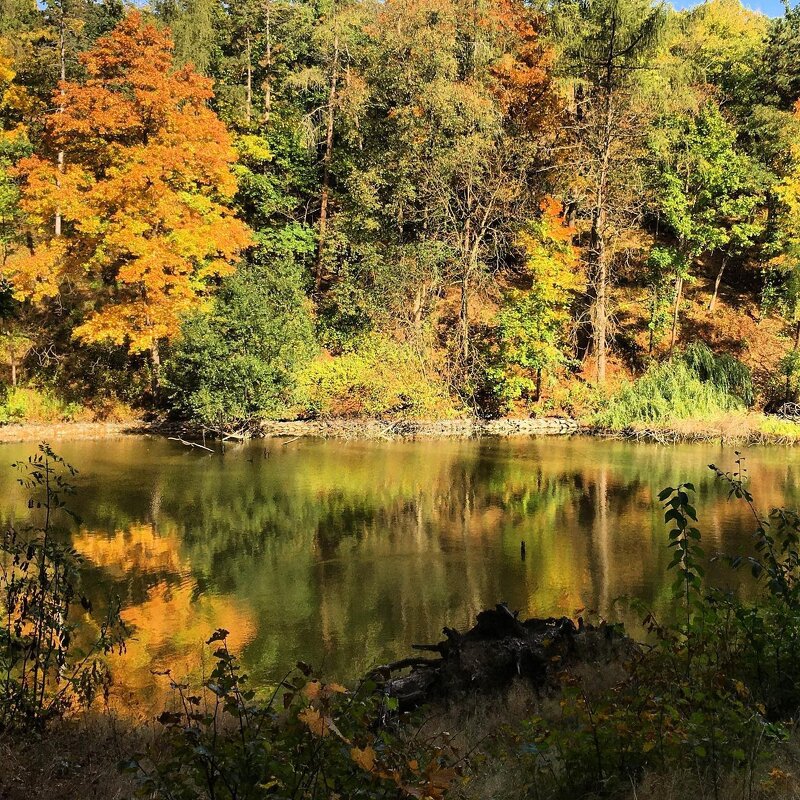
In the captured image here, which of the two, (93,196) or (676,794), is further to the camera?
(93,196)

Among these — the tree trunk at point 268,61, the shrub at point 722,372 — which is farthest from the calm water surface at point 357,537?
the tree trunk at point 268,61

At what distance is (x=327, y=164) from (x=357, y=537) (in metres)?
23.8

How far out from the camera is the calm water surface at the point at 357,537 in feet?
33.8

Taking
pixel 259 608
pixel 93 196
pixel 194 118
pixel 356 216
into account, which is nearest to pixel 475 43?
pixel 356 216

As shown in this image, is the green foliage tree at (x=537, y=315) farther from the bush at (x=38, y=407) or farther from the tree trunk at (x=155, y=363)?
the bush at (x=38, y=407)

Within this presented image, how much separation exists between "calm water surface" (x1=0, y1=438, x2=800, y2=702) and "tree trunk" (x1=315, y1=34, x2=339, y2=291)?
40.1ft

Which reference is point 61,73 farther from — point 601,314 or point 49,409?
point 601,314

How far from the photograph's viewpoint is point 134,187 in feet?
84.9

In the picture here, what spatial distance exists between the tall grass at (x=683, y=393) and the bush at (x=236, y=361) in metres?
11.7

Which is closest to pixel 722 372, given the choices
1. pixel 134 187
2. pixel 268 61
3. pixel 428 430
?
pixel 428 430

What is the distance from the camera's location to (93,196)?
2586cm

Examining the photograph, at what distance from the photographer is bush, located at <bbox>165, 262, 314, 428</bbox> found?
25500mm

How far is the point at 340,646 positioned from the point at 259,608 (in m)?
1.97

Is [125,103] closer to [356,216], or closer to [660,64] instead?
[356,216]
